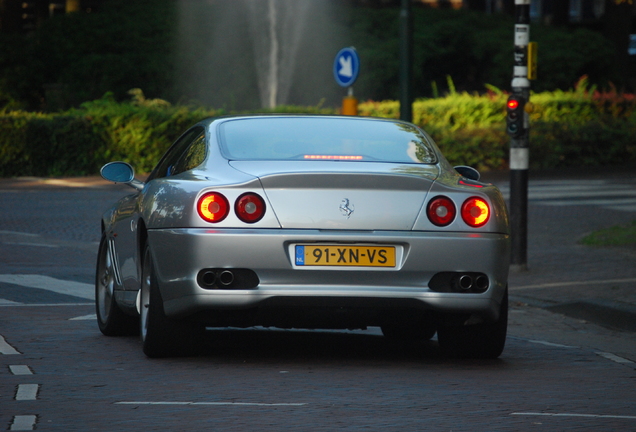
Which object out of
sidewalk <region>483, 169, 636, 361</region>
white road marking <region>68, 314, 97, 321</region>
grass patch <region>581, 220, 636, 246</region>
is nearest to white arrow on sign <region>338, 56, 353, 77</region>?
sidewalk <region>483, 169, 636, 361</region>

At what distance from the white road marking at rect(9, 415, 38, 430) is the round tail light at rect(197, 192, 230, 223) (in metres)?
1.60

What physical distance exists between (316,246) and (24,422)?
1908 millimetres

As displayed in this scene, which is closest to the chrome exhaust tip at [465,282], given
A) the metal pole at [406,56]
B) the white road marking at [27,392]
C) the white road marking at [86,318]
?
the white road marking at [27,392]

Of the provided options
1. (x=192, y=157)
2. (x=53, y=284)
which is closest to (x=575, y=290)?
(x=53, y=284)

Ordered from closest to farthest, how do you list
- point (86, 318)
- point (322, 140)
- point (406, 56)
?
1. point (322, 140)
2. point (86, 318)
3. point (406, 56)

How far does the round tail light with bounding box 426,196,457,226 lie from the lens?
6.89 metres

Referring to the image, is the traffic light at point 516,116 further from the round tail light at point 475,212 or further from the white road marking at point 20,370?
the white road marking at point 20,370

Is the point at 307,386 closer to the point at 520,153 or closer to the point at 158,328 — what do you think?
the point at 158,328

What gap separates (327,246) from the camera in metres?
6.78

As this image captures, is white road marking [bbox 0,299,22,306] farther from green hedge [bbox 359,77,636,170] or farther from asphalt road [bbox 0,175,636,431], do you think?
green hedge [bbox 359,77,636,170]

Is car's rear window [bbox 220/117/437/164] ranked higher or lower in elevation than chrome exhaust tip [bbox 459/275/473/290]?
higher

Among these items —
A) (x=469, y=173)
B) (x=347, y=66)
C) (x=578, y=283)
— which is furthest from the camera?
(x=347, y=66)

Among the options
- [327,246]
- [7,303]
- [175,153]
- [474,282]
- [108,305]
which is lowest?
[7,303]

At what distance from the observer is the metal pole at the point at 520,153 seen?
41.7 feet
